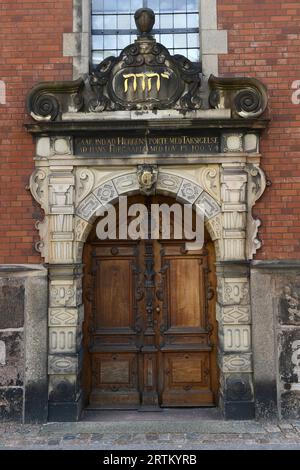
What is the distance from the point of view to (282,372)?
5656 mm

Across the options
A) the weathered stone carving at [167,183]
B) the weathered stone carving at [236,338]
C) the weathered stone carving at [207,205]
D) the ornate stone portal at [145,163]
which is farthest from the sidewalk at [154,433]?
the weathered stone carving at [167,183]

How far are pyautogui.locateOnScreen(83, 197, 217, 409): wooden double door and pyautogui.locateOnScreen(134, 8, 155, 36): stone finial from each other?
2.68 m

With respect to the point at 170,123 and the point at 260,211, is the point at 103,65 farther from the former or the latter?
the point at 260,211

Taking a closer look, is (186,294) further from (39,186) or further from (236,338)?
(39,186)

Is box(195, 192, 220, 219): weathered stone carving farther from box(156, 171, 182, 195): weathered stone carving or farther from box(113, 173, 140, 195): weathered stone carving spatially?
box(113, 173, 140, 195): weathered stone carving

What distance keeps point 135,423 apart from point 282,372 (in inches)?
73.6

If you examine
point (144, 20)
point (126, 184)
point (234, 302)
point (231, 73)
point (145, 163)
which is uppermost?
point (144, 20)

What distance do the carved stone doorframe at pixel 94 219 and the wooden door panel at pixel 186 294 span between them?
1.14 feet

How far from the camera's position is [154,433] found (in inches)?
209

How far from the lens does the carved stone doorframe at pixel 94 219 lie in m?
5.66

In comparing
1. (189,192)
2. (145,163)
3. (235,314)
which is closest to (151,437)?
(235,314)

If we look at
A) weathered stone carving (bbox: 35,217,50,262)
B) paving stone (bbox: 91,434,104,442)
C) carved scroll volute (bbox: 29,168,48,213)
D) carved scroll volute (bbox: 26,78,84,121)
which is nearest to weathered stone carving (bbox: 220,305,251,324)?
paving stone (bbox: 91,434,104,442)

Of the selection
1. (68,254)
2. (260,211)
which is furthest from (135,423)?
(260,211)

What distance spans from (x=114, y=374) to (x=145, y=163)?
276 cm
